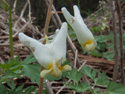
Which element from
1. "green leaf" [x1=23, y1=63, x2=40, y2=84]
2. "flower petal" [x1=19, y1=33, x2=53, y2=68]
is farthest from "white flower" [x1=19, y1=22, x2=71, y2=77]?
"green leaf" [x1=23, y1=63, x2=40, y2=84]

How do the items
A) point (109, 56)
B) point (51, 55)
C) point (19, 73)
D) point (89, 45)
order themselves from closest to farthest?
point (51, 55) → point (89, 45) → point (19, 73) → point (109, 56)

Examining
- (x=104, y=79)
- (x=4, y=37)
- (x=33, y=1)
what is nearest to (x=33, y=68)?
(x=104, y=79)

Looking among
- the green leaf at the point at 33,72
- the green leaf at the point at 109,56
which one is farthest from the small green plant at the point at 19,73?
the green leaf at the point at 109,56

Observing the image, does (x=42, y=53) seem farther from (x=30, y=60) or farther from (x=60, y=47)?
(x=30, y=60)

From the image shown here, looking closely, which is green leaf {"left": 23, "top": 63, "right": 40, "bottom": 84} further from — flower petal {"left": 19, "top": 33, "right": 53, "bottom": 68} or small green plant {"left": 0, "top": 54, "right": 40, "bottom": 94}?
flower petal {"left": 19, "top": 33, "right": 53, "bottom": 68}

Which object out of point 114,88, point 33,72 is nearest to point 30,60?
point 33,72

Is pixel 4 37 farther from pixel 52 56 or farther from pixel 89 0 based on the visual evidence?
pixel 89 0

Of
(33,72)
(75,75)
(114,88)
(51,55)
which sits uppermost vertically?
(51,55)

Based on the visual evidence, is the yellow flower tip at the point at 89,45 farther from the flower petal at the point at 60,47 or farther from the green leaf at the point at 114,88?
the green leaf at the point at 114,88
